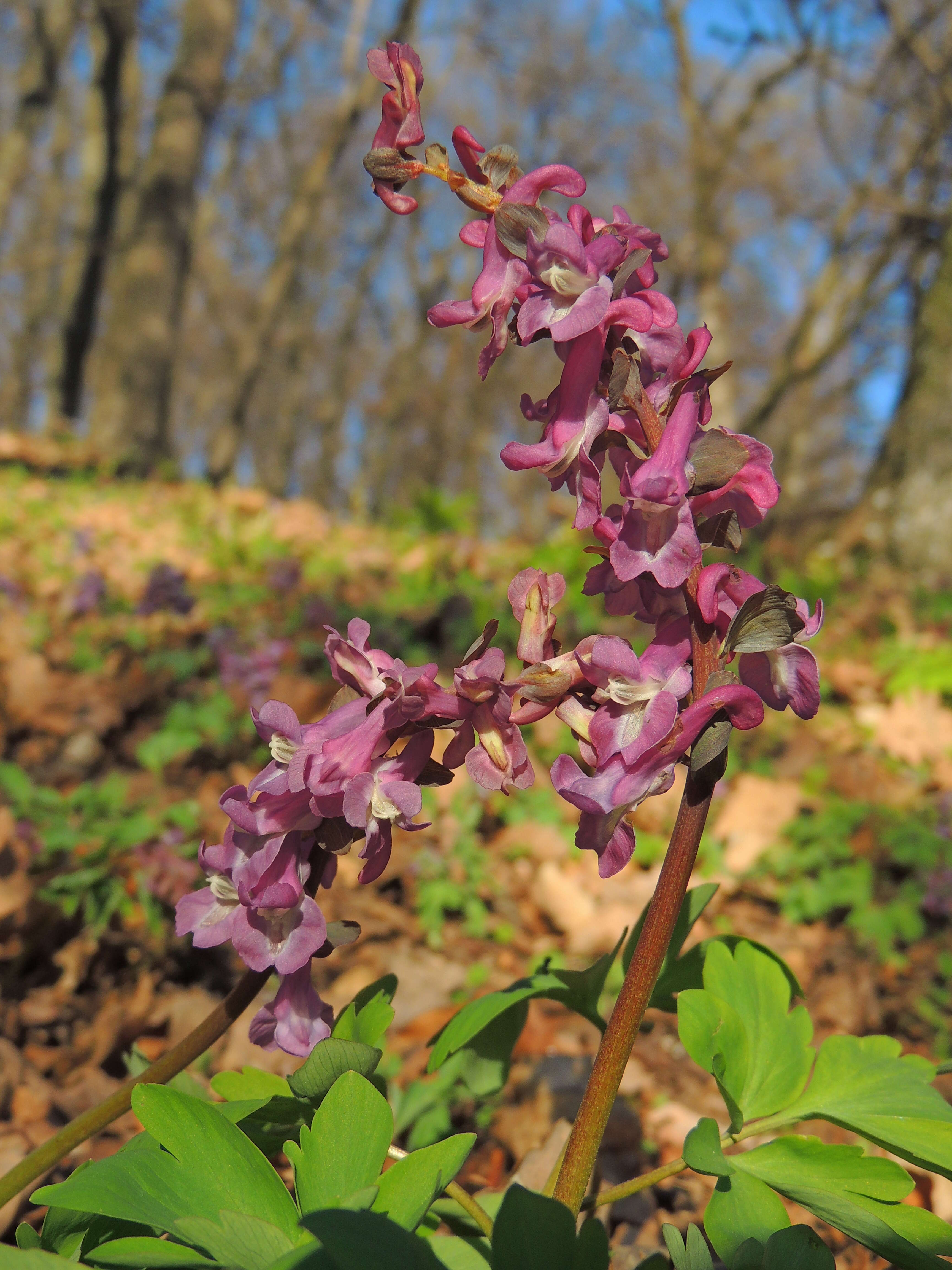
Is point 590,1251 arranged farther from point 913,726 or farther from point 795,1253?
point 913,726

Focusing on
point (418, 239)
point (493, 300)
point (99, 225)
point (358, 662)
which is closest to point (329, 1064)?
point (358, 662)

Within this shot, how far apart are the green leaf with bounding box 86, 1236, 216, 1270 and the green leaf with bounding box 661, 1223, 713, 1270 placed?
0.41 metres

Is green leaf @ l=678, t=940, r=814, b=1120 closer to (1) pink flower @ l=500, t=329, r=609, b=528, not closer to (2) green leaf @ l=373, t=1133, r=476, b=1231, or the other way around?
(2) green leaf @ l=373, t=1133, r=476, b=1231

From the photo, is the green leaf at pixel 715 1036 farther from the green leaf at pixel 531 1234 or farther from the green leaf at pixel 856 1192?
the green leaf at pixel 531 1234

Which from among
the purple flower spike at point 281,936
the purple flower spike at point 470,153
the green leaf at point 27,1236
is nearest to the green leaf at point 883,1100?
the purple flower spike at point 281,936

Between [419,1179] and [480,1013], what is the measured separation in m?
0.22

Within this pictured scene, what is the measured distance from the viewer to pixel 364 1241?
70 centimetres

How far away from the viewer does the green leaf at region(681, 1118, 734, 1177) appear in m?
0.80

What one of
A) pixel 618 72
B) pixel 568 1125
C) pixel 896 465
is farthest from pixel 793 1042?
pixel 618 72

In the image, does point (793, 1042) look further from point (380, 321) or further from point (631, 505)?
point (380, 321)

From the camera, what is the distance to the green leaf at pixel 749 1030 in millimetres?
932

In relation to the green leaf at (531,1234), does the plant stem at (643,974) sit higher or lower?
higher

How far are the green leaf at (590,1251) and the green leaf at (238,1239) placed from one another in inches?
10.2

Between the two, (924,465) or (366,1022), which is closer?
(366,1022)
